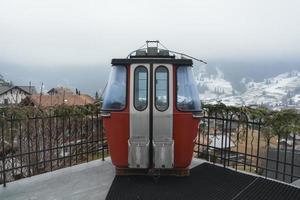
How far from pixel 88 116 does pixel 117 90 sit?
176cm

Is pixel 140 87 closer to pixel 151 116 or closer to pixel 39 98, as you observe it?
pixel 151 116

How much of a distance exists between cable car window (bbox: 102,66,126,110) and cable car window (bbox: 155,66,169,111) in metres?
0.56

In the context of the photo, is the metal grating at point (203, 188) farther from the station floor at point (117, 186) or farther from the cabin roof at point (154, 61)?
the cabin roof at point (154, 61)

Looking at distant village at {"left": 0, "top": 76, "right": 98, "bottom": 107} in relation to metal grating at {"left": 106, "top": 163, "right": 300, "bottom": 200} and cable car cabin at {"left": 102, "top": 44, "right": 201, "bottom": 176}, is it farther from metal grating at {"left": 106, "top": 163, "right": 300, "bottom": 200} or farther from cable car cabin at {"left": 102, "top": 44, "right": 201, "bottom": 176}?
metal grating at {"left": 106, "top": 163, "right": 300, "bottom": 200}

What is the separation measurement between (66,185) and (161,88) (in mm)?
2284

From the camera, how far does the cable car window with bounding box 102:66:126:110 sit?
5.30 meters

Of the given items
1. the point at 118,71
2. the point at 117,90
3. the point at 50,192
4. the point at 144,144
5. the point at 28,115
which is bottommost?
the point at 50,192

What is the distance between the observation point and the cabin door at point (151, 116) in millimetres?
5172

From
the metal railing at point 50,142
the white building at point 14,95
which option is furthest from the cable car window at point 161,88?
the white building at point 14,95

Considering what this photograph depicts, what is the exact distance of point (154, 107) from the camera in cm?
523

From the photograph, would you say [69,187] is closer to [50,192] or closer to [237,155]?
[50,192]

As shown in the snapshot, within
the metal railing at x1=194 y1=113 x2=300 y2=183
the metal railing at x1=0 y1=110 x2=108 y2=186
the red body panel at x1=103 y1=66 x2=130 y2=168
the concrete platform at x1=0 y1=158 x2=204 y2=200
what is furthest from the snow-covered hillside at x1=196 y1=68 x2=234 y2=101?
the metal railing at x1=0 y1=110 x2=108 y2=186

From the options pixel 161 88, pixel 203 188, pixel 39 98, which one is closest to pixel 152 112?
pixel 161 88

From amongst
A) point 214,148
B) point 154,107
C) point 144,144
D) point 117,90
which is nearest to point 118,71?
point 117,90
